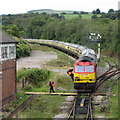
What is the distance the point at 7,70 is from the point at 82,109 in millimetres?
5041

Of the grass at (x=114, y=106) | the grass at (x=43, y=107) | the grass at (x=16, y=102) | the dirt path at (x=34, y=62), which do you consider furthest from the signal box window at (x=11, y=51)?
the dirt path at (x=34, y=62)

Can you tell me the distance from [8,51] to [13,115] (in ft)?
13.7

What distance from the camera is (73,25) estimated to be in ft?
238

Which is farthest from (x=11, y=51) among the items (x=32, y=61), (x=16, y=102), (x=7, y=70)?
(x=32, y=61)

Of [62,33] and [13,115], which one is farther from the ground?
[62,33]

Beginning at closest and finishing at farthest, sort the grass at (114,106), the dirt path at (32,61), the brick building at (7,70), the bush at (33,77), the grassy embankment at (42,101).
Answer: the grass at (114,106), the grassy embankment at (42,101), the brick building at (7,70), the bush at (33,77), the dirt path at (32,61)

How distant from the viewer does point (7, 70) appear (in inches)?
629

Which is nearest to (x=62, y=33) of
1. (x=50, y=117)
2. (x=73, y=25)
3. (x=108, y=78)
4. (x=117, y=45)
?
(x=73, y=25)

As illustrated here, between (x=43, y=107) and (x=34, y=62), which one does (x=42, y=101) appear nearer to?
(x=43, y=107)

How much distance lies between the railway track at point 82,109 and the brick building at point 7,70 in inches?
160

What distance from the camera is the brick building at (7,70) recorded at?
1535cm

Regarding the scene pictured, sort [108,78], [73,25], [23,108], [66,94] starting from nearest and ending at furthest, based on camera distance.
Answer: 1. [23,108]
2. [66,94]
3. [108,78]
4. [73,25]

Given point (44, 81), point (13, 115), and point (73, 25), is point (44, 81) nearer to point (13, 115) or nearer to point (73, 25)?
point (13, 115)

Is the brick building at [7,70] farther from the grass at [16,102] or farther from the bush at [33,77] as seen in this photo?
the bush at [33,77]
